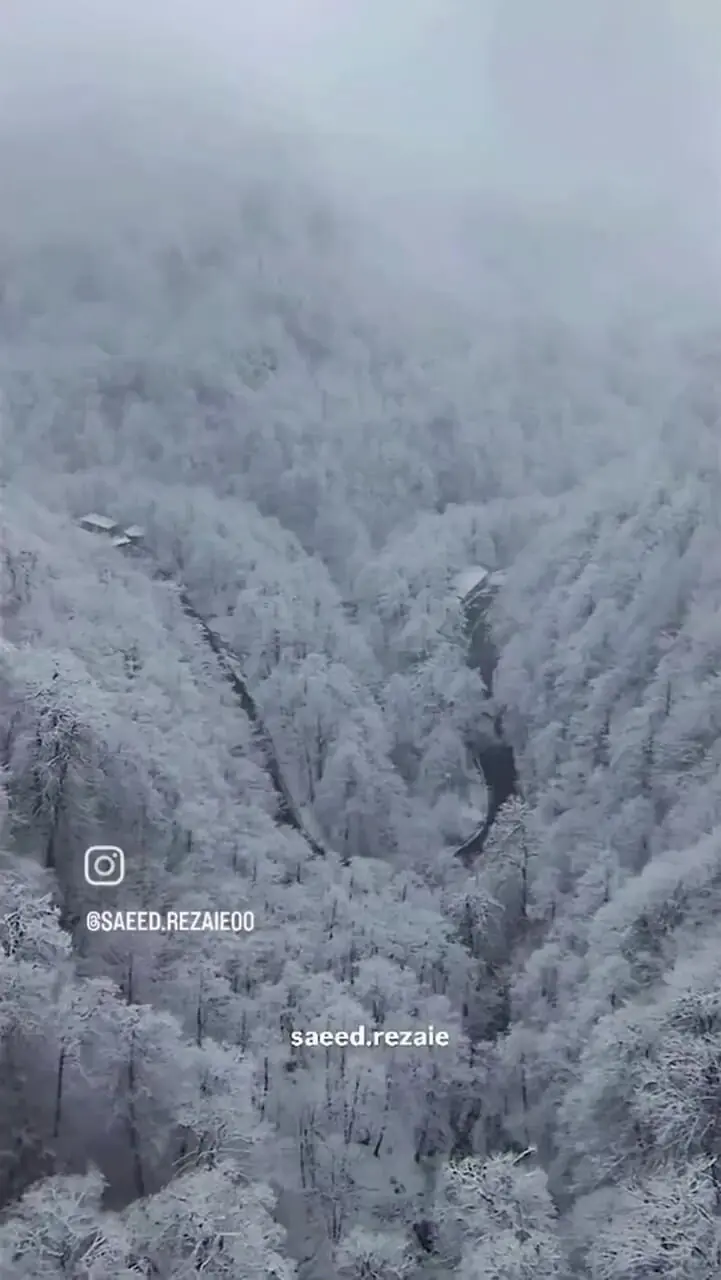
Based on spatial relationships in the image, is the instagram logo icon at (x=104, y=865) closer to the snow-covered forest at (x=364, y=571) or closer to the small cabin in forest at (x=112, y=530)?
the snow-covered forest at (x=364, y=571)

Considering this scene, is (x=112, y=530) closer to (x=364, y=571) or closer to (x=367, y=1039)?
(x=364, y=571)

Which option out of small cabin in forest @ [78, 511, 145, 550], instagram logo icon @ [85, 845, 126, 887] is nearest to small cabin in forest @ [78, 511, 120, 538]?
small cabin in forest @ [78, 511, 145, 550]

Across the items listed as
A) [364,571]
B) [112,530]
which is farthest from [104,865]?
[364,571]

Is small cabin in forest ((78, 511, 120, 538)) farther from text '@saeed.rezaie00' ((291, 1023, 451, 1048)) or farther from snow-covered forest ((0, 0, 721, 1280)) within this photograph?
text '@saeed.rezaie00' ((291, 1023, 451, 1048))

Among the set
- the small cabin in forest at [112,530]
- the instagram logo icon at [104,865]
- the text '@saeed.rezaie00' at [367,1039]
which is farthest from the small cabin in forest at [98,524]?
the text '@saeed.rezaie00' at [367,1039]

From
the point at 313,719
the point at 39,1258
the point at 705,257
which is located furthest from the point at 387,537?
the point at 39,1258

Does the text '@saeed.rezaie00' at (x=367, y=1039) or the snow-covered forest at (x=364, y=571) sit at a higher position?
the snow-covered forest at (x=364, y=571)
